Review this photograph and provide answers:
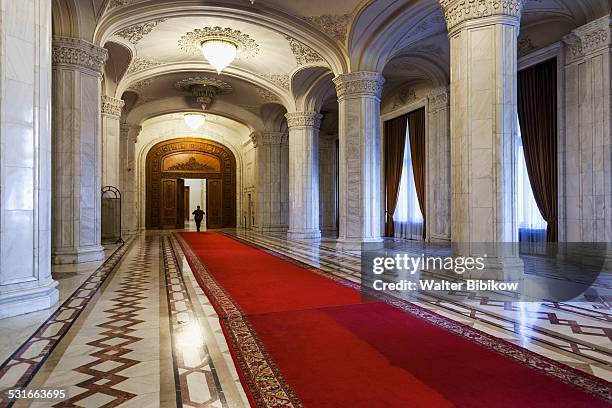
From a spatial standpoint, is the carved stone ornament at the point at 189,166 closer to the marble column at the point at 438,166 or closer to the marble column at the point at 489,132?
the marble column at the point at 438,166

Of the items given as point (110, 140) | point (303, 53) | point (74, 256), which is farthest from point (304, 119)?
point (74, 256)

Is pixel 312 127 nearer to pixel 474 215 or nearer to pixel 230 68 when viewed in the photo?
pixel 230 68

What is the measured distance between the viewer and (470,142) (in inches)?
235

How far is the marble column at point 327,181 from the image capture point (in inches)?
818

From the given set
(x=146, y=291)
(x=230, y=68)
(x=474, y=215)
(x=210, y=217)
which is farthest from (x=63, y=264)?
(x=210, y=217)

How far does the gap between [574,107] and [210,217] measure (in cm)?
1800

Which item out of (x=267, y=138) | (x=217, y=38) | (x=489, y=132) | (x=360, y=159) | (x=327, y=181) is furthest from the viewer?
(x=327, y=181)

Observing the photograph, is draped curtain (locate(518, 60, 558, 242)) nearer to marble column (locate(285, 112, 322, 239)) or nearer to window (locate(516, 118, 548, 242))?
window (locate(516, 118, 548, 242))

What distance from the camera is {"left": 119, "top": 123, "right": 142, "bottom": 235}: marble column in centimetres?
1662

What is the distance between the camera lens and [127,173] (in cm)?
1714

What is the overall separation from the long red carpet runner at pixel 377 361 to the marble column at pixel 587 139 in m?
5.16

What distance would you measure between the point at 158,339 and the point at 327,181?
58.0 feet

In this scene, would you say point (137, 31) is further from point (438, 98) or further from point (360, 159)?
point (438, 98)

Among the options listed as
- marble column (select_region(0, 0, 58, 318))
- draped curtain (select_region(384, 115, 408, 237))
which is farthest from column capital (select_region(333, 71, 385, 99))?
marble column (select_region(0, 0, 58, 318))
